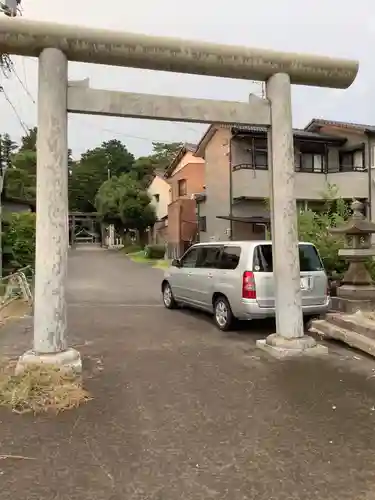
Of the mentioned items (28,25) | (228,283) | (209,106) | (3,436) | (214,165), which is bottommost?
(3,436)

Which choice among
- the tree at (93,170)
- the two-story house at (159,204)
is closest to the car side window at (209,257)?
the two-story house at (159,204)

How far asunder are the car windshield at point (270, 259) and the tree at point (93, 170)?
57.4 metres

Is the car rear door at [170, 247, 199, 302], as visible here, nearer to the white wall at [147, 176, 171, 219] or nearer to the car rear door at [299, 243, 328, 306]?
the car rear door at [299, 243, 328, 306]

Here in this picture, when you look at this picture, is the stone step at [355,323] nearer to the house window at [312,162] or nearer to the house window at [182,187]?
the house window at [312,162]

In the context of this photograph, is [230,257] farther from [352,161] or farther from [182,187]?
[182,187]

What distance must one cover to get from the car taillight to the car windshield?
167 millimetres

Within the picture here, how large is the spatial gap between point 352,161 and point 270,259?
2066cm

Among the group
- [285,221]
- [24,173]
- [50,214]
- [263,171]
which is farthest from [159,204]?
[50,214]

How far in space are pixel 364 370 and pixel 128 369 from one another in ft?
10.1

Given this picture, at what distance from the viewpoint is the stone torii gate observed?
583 cm

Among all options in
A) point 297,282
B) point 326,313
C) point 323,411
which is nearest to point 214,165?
point 326,313

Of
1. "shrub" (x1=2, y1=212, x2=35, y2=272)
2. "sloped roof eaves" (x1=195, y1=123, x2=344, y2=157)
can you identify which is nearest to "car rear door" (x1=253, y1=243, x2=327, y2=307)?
"shrub" (x1=2, y1=212, x2=35, y2=272)

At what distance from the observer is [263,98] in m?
6.95

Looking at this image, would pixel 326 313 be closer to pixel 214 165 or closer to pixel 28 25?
pixel 28 25
